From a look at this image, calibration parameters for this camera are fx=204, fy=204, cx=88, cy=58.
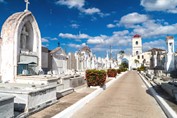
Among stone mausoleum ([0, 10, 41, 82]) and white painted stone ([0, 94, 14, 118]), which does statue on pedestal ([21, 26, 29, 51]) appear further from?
white painted stone ([0, 94, 14, 118])

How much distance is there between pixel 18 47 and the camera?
60.8ft

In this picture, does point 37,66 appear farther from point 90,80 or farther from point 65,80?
point 65,80

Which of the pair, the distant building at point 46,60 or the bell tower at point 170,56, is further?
the bell tower at point 170,56

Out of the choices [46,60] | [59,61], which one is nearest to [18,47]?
[46,60]

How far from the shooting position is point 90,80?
52.7 feet

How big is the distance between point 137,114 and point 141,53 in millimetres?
111193

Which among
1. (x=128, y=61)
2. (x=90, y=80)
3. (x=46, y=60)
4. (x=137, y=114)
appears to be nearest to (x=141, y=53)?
(x=128, y=61)

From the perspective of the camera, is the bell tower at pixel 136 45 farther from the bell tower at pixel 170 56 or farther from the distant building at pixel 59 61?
the distant building at pixel 59 61

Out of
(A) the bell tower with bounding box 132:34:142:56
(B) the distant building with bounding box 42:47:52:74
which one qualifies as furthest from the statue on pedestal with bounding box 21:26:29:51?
(A) the bell tower with bounding box 132:34:142:56

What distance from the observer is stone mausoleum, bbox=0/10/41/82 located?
17750mm

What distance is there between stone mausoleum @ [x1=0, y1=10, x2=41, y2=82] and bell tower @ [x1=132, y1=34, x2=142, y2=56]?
104362 millimetres

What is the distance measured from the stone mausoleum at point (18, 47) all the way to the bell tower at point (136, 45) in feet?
342

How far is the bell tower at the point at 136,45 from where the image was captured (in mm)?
120431

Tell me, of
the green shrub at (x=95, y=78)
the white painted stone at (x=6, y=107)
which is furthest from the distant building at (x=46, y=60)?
the white painted stone at (x=6, y=107)
